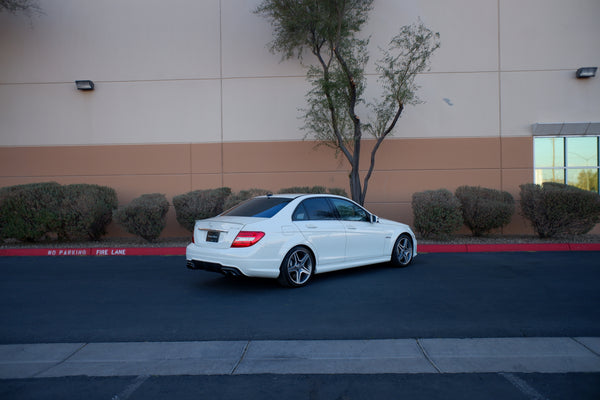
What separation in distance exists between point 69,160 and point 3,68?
3710 mm

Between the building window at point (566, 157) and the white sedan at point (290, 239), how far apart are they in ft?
26.8

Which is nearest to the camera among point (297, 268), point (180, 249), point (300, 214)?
point (297, 268)

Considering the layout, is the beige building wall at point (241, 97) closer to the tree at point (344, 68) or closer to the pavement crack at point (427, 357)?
the tree at point (344, 68)

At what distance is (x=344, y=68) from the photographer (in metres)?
11.8

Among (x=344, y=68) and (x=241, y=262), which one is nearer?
(x=241, y=262)

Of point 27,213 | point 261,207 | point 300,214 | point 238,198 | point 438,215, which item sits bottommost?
point 438,215

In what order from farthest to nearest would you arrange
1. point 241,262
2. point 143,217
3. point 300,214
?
point 143,217 < point 300,214 < point 241,262

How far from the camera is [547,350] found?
432cm

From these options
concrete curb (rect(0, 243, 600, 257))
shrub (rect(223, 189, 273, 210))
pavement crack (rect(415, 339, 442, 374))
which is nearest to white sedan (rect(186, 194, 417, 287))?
pavement crack (rect(415, 339, 442, 374))

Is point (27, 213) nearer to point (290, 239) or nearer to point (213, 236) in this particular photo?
point (213, 236)

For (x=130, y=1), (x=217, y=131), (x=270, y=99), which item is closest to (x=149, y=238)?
(x=217, y=131)

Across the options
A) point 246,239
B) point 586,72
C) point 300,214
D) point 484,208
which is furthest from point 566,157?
point 246,239

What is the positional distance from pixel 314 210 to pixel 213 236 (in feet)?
5.76

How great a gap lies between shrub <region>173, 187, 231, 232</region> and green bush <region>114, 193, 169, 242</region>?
1.71ft
